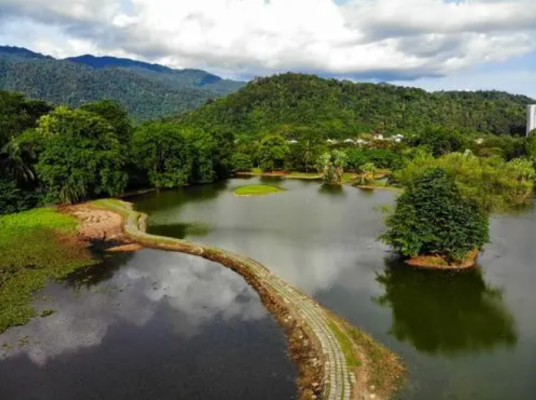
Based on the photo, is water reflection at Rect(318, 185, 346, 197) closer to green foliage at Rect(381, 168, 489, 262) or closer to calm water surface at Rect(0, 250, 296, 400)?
green foliage at Rect(381, 168, 489, 262)

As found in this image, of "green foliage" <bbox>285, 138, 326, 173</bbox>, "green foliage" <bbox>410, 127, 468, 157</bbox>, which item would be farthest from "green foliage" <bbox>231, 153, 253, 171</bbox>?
"green foliage" <bbox>410, 127, 468, 157</bbox>

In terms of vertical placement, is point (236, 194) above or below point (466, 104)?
below

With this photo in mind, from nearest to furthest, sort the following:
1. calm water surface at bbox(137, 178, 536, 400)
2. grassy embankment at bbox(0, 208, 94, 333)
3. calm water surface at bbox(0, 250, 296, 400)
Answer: calm water surface at bbox(0, 250, 296, 400) → calm water surface at bbox(137, 178, 536, 400) → grassy embankment at bbox(0, 208, 94, 333)

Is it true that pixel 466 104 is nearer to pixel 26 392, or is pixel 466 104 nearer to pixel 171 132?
pixel 171 132

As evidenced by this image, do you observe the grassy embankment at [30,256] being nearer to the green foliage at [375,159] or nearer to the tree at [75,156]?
the tree at [75,156]

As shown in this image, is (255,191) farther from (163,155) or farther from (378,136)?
(378,136)

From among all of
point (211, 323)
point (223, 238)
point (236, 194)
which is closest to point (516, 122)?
point (236, 194)

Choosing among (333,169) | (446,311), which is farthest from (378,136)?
(446,311)
